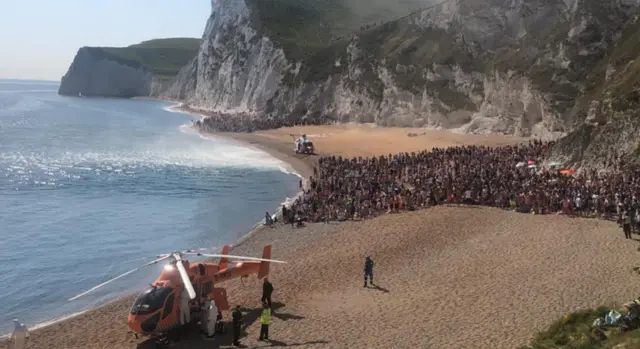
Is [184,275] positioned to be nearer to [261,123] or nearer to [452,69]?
[452,69]

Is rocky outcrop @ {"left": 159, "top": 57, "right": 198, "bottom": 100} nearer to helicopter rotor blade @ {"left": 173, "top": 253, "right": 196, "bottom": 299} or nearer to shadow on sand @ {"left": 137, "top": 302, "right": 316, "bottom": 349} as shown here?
shadow on sand @ {"left": 137, "top": 302, "right": 316, "bottom": 349}

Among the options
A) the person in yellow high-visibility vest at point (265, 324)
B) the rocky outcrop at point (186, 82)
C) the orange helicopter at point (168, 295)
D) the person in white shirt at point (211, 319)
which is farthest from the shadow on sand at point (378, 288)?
the rocky outcrop at point (186, 82)

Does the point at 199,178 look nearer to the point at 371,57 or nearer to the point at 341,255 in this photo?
the point at 341,255

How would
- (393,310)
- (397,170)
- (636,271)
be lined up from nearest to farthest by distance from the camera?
1. (393,310)
2. (636,271)
3. (397,170)

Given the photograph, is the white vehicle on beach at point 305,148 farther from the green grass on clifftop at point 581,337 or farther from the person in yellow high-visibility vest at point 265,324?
the green grass on clifftop at point 581,337

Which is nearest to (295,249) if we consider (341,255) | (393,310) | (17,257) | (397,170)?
(341,255)

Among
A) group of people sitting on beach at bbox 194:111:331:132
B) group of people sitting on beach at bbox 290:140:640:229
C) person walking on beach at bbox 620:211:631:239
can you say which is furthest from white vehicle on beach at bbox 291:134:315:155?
person walking on beach at bbox 620:211:631:239

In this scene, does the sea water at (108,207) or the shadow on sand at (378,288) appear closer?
the shadow on sand at (378,288)
